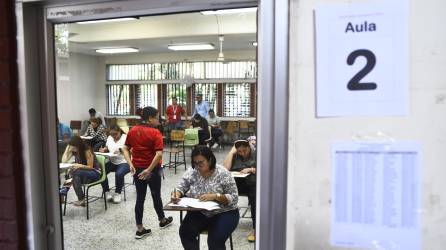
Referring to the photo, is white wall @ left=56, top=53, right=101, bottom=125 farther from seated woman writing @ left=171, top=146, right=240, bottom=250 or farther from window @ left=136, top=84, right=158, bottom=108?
seated woman writing @ left=171, top=146, right=240, bottom=250

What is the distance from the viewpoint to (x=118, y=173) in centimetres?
508

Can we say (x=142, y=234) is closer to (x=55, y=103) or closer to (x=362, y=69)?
(x=55, y=103)

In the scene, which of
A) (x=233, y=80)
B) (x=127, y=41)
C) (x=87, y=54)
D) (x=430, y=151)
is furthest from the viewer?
(x=87, y=54)

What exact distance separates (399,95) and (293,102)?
26 centimetres

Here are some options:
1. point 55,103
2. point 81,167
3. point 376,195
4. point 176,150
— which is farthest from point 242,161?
point 176,150

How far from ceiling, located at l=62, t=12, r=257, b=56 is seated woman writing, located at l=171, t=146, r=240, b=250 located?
12.6 ft

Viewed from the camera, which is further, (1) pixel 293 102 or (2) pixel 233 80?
(2) pixel 233 80

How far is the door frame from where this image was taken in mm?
938

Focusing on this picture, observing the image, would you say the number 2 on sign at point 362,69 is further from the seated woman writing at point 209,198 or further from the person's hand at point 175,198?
the person's hand at point 175,198

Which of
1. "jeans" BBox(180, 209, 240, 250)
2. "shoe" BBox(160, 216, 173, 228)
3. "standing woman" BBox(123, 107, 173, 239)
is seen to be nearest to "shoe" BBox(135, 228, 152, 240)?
"standing woman" BBox(123, 107, 173, 239)

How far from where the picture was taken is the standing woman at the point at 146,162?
3.87 m

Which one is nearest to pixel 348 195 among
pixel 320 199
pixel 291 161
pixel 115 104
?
pixel 320 199

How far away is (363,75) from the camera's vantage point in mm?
897

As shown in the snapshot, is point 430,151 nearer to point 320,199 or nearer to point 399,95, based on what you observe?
point 399,95
